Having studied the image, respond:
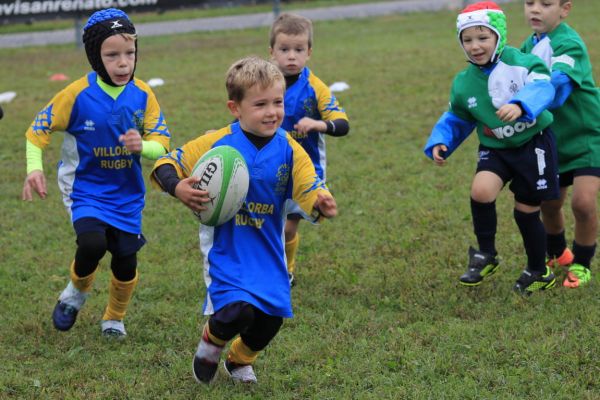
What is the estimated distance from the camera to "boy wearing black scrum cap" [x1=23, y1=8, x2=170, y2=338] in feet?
16.1

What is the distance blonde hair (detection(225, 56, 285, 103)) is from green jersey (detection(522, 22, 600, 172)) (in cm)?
214

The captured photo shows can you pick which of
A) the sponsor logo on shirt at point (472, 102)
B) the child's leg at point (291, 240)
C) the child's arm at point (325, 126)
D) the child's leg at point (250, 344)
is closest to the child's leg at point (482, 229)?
the sponsor logo on shirt at point (472, 102)

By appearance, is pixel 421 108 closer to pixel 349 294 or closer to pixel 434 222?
pixel 434 222

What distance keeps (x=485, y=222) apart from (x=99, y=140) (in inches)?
95.6

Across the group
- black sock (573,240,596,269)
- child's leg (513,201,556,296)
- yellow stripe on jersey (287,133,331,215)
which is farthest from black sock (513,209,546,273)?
yellow stripe on jersey (287,133,331,215)

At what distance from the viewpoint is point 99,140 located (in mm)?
4980

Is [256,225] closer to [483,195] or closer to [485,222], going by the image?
[483,195]

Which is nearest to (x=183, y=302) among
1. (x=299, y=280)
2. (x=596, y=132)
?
(x=299, y=280)

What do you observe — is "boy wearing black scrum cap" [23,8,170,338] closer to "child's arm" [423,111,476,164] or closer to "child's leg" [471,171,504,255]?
"child's arm" [423,111,476,164]

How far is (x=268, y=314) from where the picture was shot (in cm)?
420

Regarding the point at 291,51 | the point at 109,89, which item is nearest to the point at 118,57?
the point at 109,89

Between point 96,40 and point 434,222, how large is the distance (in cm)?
342

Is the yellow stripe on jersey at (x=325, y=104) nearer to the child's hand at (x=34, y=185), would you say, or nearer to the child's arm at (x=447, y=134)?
the child's arm at (x=447, y=134)

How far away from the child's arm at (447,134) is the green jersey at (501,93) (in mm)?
118
